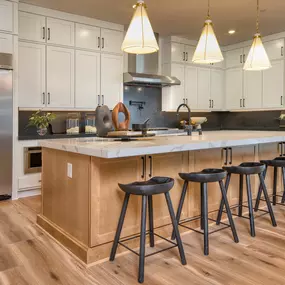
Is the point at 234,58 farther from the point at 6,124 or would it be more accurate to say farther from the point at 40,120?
the point at 6,124

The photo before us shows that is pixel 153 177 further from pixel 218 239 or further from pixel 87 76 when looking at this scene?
pixel 87 76

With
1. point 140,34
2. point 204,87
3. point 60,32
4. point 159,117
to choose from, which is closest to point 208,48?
point 140,34

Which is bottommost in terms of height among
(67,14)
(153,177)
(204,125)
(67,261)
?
(67,261)

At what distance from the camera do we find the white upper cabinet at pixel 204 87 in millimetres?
6512

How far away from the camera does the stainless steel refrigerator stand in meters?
3.95

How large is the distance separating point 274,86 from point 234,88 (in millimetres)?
974

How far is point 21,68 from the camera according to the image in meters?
4.36

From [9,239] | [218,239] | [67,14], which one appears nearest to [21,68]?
[67,14]

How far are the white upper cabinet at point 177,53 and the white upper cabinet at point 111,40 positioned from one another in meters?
1.19

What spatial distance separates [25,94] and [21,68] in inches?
14.7

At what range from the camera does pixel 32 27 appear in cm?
443

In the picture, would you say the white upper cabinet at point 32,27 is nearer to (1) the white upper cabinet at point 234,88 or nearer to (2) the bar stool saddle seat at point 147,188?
(2) the bar stool saddle seat at point 147,188

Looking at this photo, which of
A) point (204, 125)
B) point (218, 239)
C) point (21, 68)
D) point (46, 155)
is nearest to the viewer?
point (218, 239)

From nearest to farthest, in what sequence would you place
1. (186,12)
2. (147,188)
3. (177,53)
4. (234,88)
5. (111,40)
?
(147,188) → (186,12) → (111,40) → (177,53) → (234,88)
